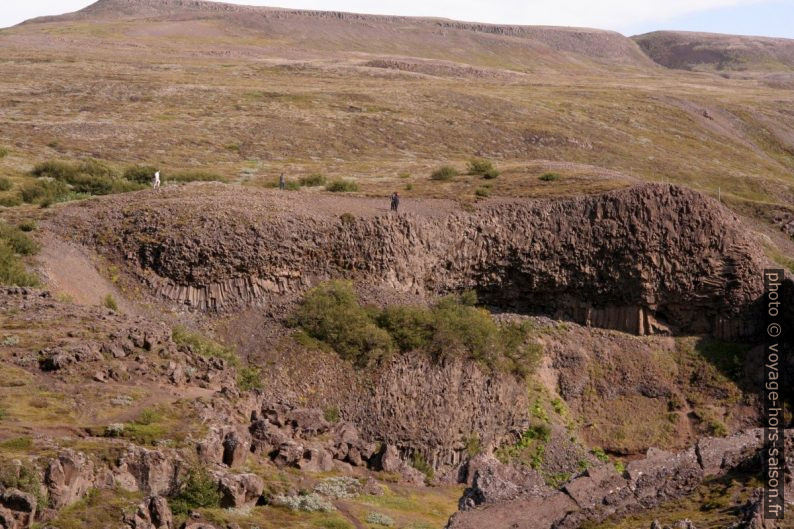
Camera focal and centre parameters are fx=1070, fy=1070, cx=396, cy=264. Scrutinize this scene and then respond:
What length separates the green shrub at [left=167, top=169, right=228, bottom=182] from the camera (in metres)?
56.9

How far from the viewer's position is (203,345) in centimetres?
3622

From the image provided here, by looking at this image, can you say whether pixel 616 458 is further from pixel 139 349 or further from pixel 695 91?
pixel 695 91

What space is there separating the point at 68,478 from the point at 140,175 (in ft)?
123

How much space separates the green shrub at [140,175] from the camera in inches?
2256

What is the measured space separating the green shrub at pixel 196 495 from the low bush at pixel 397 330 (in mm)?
13931

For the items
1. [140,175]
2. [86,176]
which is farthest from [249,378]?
[140,175]

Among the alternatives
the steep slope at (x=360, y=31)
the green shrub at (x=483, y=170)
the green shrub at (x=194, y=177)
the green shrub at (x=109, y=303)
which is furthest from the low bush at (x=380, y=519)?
the steep slope at (x=360, y=31)

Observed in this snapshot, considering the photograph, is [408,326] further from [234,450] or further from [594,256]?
[234,450]

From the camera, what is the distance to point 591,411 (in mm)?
44875

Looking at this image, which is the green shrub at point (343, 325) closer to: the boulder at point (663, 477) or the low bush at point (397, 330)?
the low bush at point (397, 330)

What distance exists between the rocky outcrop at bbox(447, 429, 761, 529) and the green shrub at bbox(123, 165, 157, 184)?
36343 mm

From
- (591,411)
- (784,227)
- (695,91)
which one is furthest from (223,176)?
(695,91)

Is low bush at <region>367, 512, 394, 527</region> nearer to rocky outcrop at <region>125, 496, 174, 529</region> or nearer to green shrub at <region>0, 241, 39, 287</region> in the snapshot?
rocky outcrop at <region>125, 496, 174, 529</region>

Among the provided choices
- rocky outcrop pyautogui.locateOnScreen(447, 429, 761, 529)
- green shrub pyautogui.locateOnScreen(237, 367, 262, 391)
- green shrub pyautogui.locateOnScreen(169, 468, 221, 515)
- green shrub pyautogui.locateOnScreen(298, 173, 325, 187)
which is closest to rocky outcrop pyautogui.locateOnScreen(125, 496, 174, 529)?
green shrub pyautogui.locateOnScreen(169, 468, 221, 515)
